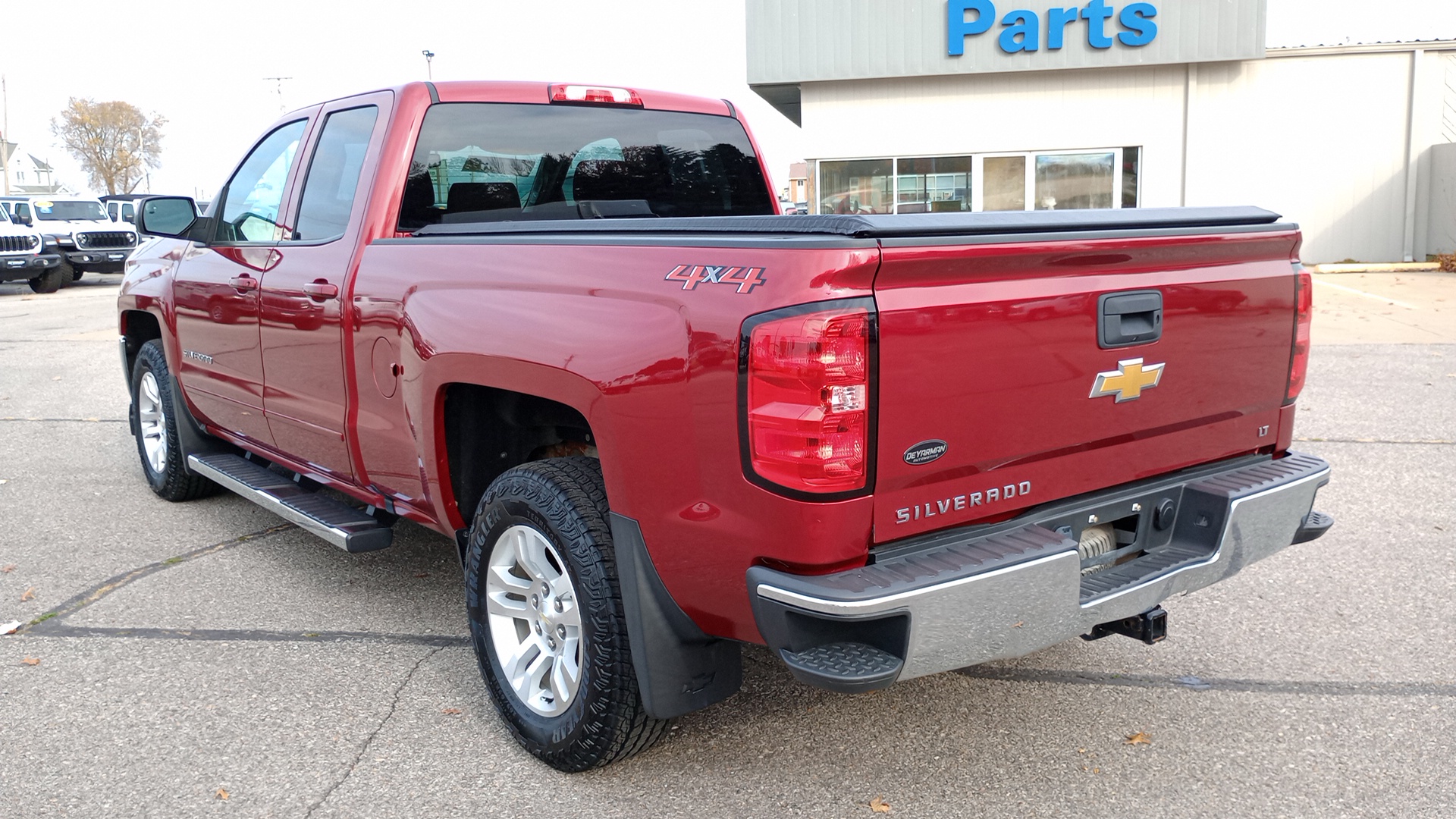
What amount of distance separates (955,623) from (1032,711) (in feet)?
3.92

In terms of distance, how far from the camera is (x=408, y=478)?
147 inches

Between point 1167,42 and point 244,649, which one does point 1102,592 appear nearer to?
point 244,649

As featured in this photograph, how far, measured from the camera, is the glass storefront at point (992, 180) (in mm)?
19734

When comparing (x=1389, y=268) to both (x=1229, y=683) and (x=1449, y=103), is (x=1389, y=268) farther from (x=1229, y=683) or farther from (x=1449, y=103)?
(x=1229, y=683)

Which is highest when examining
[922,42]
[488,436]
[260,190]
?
[922,42]

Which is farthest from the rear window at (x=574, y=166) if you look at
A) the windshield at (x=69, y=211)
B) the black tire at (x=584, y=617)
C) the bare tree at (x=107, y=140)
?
the bare tree at (x=107, y=140)

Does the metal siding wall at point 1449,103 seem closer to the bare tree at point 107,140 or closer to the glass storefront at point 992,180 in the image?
the glass storefront at point 992,180

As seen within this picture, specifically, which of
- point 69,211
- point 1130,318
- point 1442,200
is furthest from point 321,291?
point 69,211

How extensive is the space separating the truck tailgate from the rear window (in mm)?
2157

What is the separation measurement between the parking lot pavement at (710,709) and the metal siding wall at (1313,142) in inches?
632

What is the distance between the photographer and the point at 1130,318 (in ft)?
9.29

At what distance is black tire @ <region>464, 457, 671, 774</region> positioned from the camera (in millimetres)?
2857

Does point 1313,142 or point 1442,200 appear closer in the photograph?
point 1442,200

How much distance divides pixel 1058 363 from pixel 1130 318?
0.28 meters
